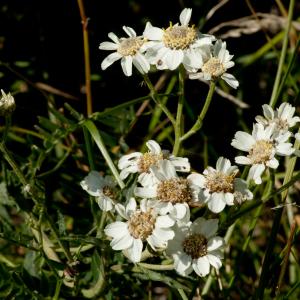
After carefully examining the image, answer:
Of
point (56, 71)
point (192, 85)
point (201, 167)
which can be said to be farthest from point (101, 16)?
point (201, 167)

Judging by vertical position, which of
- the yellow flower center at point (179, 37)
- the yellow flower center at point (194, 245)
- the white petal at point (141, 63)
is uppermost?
the yellow flower center at point (179, 37)

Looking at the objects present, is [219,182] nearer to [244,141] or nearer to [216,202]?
[216,202]

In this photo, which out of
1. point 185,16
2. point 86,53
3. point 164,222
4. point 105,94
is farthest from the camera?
point 105,94

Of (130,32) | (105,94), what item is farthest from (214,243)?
(105,94)

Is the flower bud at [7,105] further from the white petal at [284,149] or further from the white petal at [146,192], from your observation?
the white petal at [284,149]

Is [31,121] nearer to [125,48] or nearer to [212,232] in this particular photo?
[125,48]

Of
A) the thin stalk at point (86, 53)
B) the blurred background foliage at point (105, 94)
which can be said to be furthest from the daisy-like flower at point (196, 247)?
the thin stalk at point (86, 53)
